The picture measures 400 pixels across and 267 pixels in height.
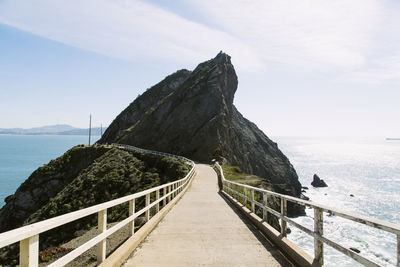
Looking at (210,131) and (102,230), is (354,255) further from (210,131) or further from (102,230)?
(210,131)

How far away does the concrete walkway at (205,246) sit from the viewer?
577 centimetres

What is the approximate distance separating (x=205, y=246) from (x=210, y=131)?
59.0 metres

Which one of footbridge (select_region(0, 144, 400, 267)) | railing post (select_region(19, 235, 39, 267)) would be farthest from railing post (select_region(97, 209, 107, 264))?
railing post (select_region(19, 235, 39, 267))

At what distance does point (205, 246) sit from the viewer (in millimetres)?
6848

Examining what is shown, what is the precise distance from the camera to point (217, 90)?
245 feet

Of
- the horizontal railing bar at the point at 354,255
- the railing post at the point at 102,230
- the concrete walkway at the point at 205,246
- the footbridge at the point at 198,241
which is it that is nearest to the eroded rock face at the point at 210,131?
the concrete walkway at the point at 205,246

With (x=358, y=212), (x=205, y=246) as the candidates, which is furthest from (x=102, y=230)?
(x=358, y=212)

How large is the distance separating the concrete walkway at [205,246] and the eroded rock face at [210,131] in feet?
160

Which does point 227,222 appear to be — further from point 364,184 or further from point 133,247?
point 364,184

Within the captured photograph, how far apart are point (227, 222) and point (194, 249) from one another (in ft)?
11.5

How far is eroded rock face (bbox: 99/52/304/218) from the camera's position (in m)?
65.3

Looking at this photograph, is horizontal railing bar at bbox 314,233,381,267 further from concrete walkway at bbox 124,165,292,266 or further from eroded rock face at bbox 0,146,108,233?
eroded rock face at bbox 0,146,108,233

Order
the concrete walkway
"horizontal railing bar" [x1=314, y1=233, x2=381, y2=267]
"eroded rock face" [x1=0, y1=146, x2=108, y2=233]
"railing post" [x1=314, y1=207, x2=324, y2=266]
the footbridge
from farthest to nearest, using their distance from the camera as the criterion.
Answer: "eroded rock face" [x1=0, y1=146, x2=108, y2=233] < the concrete walkway < "railing post" [x1=314, y1=207, x2=324, y2=266] < "horizontal railing bar" [x1=314, y1=233, x2=381, y2=267] < the footbridge

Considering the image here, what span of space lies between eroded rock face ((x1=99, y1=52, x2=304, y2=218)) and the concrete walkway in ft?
160
